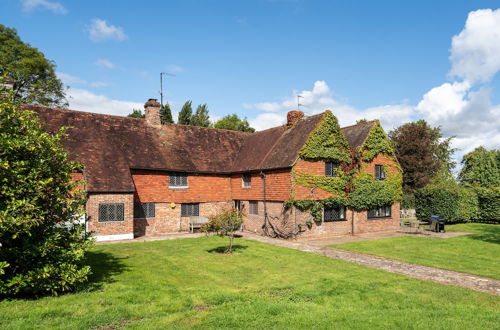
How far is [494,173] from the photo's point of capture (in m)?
57.0

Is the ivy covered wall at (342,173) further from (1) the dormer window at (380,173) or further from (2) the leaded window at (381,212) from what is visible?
(2) the leaded window at (381,212)

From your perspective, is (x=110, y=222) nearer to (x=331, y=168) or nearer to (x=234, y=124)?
(x=331, y=168)

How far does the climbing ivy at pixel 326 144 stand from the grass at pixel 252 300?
10078mm

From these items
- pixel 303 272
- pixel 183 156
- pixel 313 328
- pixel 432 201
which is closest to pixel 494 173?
pixel 432 201

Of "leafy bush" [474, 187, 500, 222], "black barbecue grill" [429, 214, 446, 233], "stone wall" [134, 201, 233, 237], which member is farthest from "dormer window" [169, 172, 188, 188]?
"leafy bush" [474, 187, 500, 222]

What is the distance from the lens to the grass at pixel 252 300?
7.61m

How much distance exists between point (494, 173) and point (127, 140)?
58819 mm

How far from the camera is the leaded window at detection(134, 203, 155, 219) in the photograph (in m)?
24.5

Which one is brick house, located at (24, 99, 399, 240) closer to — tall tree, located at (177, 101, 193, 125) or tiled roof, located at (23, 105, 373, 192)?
tiled roof, located at (23, 105, 373, 192)

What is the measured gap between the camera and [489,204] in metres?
32.5

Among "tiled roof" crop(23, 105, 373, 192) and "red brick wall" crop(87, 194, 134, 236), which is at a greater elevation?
"tiled roof" crop(23, 105, 373, 192)

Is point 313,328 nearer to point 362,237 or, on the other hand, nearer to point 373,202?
point 362,237

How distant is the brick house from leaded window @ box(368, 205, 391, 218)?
78 mm

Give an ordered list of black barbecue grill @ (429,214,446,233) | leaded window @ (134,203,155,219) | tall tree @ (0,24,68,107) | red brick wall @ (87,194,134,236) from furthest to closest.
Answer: tall tree @ (0,24,68,107) < black barbecue grill @ (429,214,446,233) < leaded window @ (134,203,155,219) < red brick wall @ (87,194,134,236)
